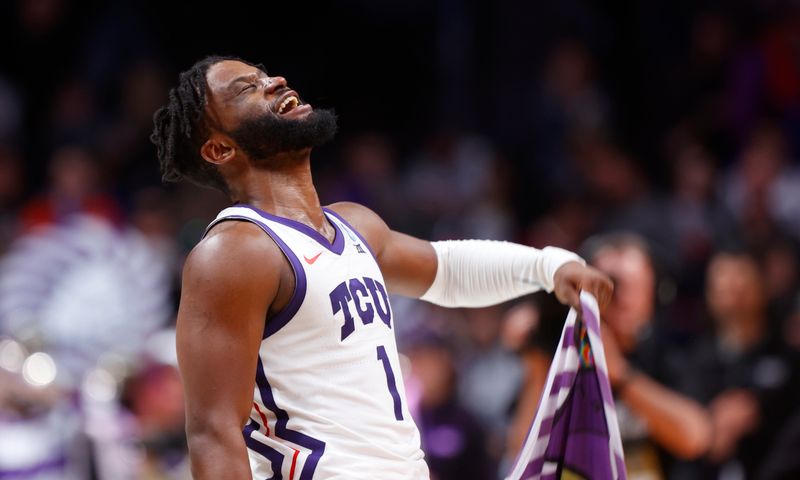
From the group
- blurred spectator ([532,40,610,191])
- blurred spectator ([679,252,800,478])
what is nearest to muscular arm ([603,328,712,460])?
blurred spectator ([679,252,800,478])

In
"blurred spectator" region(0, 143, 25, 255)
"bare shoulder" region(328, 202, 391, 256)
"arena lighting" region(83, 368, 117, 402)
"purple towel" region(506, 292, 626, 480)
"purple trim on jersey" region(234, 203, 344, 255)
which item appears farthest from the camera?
"blurred spectator" region(0, 143, 25, 255)

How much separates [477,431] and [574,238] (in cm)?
244

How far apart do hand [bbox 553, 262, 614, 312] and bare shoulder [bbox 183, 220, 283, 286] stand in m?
0.94

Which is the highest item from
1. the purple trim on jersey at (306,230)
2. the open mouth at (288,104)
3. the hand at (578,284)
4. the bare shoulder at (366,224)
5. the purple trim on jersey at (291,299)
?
the open mouth at (288,104)

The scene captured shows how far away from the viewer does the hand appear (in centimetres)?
352

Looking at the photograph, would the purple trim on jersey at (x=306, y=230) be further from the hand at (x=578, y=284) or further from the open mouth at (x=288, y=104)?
the hand at (x=578, y=284)

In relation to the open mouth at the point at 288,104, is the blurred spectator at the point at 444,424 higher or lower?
lower

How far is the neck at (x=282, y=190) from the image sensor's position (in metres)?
3.29

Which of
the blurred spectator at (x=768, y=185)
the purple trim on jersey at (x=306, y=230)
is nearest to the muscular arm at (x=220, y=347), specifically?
the purple trim on jersey at (x=306, y=230)

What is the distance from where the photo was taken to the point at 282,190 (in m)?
3.32

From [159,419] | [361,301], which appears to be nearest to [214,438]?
[361,301]

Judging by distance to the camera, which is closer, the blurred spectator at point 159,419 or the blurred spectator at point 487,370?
the blurred spectator at point 159,419

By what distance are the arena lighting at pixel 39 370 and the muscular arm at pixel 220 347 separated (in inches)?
165

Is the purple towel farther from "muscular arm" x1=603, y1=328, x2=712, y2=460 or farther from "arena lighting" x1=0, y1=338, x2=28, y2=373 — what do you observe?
"arena lighting" x1=0, y1=338, x2=28, y2=373
